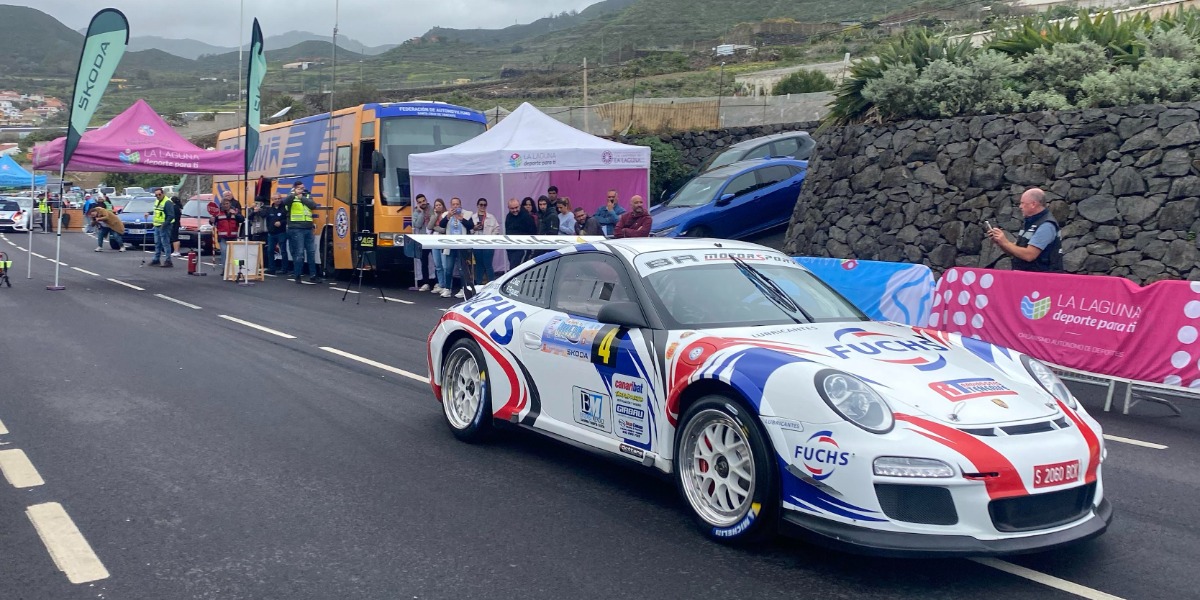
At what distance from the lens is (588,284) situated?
6355 millimetres

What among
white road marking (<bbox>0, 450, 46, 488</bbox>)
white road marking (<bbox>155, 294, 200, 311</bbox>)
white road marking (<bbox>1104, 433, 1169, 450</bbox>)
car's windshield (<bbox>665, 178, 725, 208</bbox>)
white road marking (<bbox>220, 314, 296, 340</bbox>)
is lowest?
white road marking (<bbox>0, 450, 46, 488</bbox>)

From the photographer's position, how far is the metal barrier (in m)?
8.65

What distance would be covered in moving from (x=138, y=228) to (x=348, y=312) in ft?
68.3

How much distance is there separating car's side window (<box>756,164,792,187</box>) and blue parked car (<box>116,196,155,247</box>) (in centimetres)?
2079

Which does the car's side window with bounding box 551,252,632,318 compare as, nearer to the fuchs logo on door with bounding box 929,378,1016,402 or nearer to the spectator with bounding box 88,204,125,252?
the fuchs logo on door with bounding box 929,378,1016,402

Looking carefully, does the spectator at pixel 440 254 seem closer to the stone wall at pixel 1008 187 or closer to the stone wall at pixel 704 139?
the stone wall at pixel 1008 187

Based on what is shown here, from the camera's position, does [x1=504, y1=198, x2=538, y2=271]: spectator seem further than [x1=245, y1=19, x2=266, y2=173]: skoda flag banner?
No

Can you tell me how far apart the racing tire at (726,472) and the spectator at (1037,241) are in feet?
19.7

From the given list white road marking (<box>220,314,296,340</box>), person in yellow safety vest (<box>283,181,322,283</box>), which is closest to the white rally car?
white road marking (<box>220,314,296,340</box>)

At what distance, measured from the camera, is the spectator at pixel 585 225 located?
58.0ft

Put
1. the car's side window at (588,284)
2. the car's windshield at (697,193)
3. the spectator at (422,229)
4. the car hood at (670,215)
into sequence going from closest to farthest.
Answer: the car's side window at (588,284) → the spectator at (422,229) → the car hood at (670,215) → the car's windshield at (697,193)

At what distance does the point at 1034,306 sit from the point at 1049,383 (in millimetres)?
4847

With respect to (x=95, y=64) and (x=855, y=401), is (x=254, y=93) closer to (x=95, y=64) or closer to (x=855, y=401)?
(x=95, y=64)

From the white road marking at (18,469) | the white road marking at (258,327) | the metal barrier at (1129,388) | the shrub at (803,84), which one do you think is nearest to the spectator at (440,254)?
the white road marking at (258,327)
